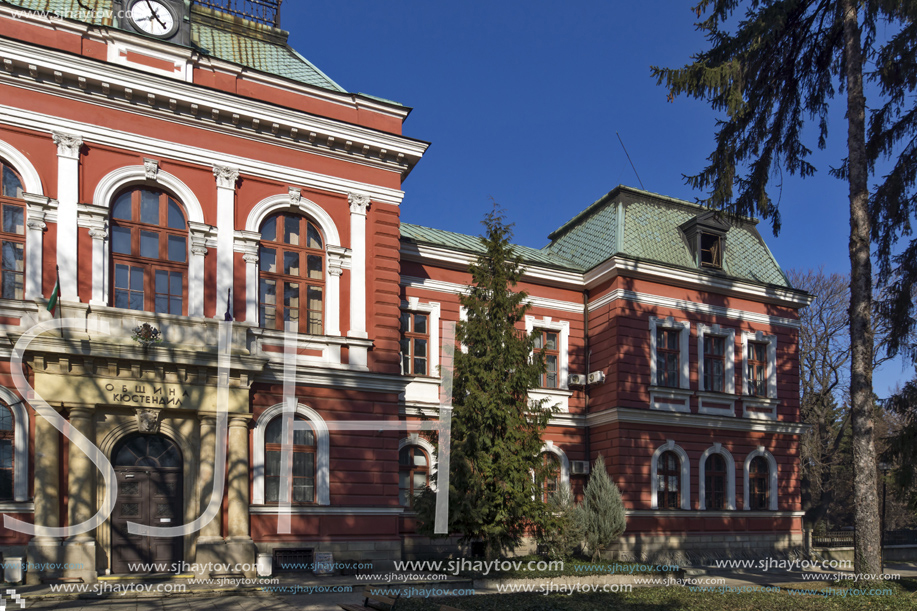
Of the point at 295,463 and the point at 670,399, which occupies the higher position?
the point at 670,399

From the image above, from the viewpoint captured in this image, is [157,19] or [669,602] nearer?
[669,602]

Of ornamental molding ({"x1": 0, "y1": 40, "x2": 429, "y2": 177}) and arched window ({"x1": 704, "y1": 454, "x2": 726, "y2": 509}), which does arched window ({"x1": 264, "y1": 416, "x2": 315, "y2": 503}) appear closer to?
ornamental molding ({"x1": 0, "y1": 40, "x2": 429, "y2": 177})

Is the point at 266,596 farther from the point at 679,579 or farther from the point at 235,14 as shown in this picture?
the point at 235,14

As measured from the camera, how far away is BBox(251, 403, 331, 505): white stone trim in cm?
1636

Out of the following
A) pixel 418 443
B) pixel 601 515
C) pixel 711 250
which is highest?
pixel 711 250

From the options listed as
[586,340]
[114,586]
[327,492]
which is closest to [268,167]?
[327,492]

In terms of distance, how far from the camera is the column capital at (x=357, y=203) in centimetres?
1848

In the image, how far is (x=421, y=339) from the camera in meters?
21.6

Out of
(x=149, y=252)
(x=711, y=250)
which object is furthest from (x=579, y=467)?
(x=149, y=252)

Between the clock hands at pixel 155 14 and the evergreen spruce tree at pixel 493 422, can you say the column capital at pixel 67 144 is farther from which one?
the evergreen spruce tree at pixel 493 422

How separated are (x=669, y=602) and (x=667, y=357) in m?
12.2

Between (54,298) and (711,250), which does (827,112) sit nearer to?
(711,250)

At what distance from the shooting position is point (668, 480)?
22797mm

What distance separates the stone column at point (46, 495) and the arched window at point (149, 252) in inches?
119
